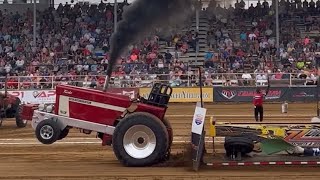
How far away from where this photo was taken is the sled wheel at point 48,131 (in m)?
10.8

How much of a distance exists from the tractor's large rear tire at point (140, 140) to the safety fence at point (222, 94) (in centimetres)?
1752

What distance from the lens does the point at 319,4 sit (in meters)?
36.2

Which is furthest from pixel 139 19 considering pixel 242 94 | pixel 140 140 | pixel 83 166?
pixel 242 94

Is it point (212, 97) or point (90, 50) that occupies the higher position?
point (90, 50)

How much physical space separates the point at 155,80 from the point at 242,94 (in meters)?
4.16

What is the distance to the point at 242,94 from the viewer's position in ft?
93.5

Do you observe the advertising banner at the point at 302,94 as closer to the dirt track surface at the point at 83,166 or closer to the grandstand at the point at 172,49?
the grandstand at the point at 172,49

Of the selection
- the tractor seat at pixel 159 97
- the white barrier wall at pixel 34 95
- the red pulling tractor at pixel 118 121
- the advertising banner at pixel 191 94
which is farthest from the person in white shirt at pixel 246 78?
the tractor seat at pixel 159 97

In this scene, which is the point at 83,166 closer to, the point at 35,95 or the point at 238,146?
the point at 238,146

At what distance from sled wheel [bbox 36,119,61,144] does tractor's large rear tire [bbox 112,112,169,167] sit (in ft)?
3.85

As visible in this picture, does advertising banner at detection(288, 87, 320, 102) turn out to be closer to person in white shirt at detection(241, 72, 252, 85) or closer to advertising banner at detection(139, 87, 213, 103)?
person in white shirt at detection(241, 72, 252, 85)

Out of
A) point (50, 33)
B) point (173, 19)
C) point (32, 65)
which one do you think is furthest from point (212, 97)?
point (173, 19)

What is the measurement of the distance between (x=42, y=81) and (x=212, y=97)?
8134 millimetres

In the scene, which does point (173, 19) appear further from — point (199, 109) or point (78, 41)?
point (78, 41)
